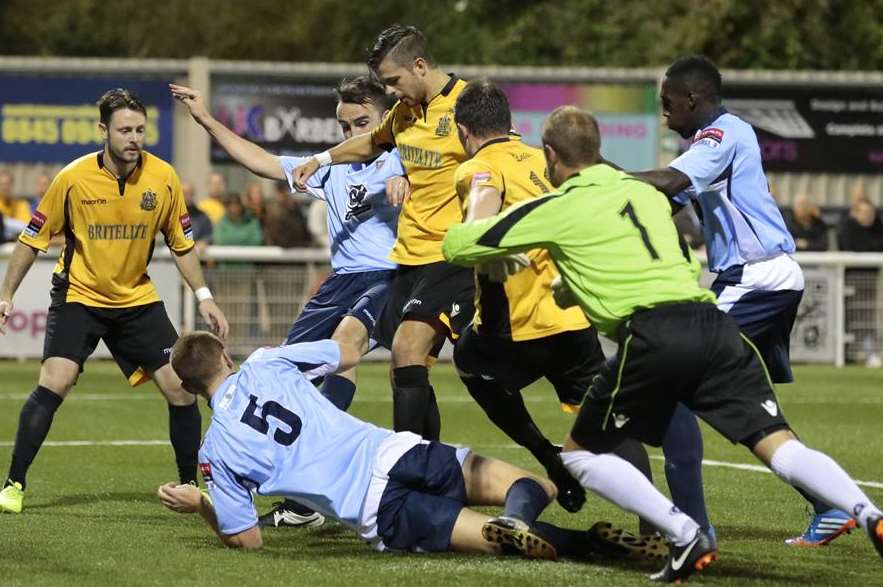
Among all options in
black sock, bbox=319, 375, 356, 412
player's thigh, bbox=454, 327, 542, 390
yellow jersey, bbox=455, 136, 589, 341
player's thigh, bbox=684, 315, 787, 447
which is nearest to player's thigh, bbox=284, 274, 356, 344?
black sock, bbox=319, 375, 356, 412

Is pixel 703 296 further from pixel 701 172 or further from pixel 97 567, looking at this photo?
pixel 97 567

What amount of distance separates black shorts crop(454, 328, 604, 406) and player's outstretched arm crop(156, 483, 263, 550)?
1.37 meters

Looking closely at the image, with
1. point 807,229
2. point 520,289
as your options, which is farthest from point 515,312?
point 807,229

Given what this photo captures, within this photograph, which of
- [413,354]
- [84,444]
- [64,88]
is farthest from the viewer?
[64,88]

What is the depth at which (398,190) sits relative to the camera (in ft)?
30.4

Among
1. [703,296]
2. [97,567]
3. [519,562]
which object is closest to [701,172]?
[703,296]

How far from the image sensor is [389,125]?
9336 millimetres

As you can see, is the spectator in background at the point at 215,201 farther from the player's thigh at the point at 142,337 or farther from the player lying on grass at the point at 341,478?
the player lying on grass at the point at 341,478

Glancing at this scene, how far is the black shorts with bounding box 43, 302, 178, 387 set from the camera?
31.5ft

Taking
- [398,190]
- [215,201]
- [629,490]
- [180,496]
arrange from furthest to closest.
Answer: [215,201] → [398,190] → [180,496] → [629,490]

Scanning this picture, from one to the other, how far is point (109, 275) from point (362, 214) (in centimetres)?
145

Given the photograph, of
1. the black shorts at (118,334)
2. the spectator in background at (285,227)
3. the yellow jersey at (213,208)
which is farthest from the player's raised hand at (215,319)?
the yellow jersey at (213,208)

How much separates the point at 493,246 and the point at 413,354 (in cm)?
215

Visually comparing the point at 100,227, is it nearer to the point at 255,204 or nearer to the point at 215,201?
the point at 255,204
